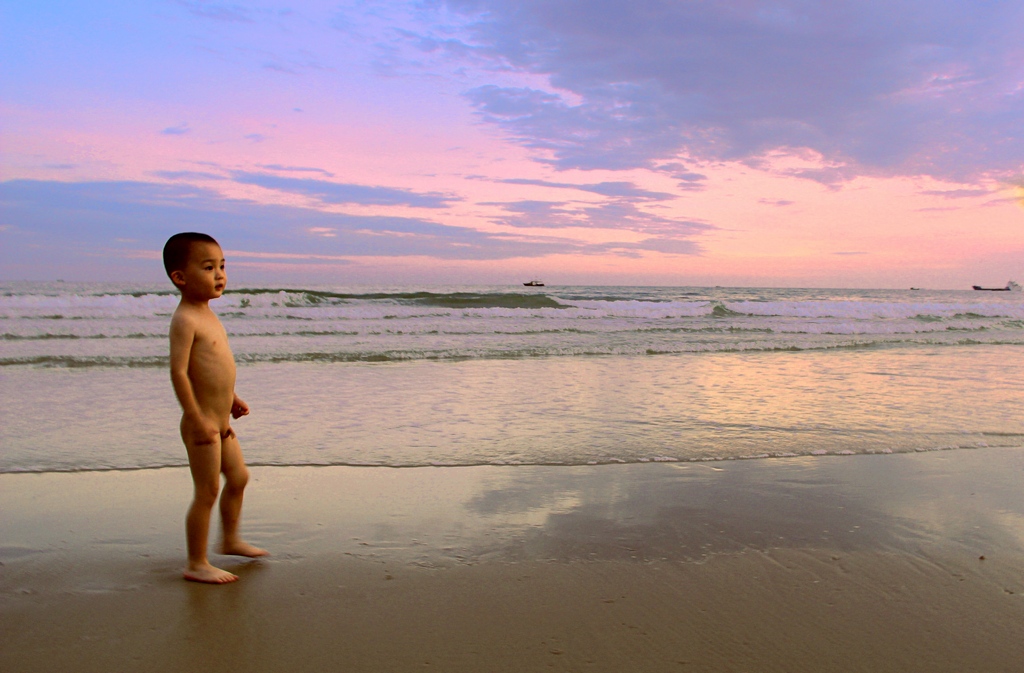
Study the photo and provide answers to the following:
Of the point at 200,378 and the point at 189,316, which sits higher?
the point at 189,316

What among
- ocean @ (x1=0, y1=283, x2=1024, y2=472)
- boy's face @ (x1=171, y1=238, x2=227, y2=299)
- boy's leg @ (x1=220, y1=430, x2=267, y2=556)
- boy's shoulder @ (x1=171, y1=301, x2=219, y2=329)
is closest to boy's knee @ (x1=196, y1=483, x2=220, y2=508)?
boy's leg @ (x1=220, y1=430, x2=267, y2=556)

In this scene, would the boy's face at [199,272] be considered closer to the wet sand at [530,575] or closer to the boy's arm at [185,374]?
the boy's arm at [185,374]

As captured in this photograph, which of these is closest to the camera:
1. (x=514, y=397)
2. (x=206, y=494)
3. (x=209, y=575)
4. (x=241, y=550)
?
(x=209, y=575)

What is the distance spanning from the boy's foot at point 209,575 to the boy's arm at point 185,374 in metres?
0.50

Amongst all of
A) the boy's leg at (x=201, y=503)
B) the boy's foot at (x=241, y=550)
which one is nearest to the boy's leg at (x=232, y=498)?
the boy's foot at (x=241, y=550)

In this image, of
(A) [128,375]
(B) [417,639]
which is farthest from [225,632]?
(A) [128,375]

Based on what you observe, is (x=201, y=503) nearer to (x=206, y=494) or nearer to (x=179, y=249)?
(x=206, y=494)

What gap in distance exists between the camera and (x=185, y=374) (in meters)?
2.80

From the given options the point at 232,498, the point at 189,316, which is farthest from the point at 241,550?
the point at 189,316

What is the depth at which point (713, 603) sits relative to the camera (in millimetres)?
2553

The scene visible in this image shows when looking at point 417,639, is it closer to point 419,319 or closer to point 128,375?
point 128,375

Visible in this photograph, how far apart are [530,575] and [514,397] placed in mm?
4577

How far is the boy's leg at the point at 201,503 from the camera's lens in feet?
9.11

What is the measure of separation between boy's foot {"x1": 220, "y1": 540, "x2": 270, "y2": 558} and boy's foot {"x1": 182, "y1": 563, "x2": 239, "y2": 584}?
0.21 m
